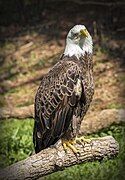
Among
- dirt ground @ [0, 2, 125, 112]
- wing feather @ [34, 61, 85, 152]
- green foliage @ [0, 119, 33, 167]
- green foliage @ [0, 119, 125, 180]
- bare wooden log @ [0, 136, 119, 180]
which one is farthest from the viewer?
dirt ground @ [0, 2, 125, 112]

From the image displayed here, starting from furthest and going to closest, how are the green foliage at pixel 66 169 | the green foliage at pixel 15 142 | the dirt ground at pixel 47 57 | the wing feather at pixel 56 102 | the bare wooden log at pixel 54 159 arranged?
the dirt ground at pixel 47 57
the green foliage at pixel 15 142
the green foliage at pixel 66 169
the wing feather at pixel 56 102
the bare wooden log at pixel 54 159

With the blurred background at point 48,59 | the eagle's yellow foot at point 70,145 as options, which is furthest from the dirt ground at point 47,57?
the eagle's yellow foot at point 70,145

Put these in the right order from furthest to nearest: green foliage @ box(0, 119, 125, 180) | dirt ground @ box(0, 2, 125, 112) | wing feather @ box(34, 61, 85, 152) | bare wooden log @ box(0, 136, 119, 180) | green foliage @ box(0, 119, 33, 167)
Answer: dirt ground @ box(0, 2, 125, 112) → green foliage @ box(0, 119, 33, 167) → green foliage @ box(0, 119, 125, 180) → wing feather @ box(34, 61, 85, 152) → bare wooden log @ box(0, 136, 119, 180)

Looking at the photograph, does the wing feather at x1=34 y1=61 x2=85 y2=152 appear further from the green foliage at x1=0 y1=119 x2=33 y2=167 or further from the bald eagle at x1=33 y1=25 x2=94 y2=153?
the green foliage at x1=0 y1=119 x2=33 y2=167

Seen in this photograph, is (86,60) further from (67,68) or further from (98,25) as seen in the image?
(98,25)

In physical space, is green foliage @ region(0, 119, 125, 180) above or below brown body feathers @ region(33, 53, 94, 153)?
below

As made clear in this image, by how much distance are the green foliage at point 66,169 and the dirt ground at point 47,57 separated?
0.93 metres

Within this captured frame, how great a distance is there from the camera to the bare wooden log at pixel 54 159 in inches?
182

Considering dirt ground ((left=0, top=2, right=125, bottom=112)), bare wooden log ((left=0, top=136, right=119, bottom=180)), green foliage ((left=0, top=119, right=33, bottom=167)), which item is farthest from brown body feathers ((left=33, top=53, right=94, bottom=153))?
dirt ground ((left=0, top=2, right=125, bottom=112))

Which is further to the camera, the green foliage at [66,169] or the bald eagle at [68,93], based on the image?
the green foliage at [66,169]

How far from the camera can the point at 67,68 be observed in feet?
15.8

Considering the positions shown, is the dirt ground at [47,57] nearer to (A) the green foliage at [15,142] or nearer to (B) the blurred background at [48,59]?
(B) the blurred background at [48,59]

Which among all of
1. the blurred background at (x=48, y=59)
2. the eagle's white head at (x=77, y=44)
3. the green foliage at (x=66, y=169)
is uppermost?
the eagle's white head at (x=77, y=44)

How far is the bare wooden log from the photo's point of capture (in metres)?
4.61
